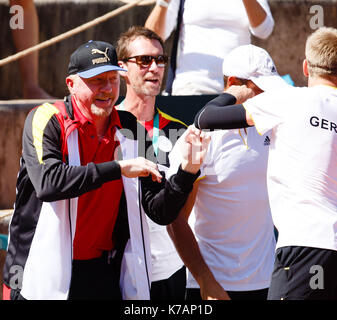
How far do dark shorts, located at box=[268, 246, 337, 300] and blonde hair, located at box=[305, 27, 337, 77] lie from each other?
776 millimetres

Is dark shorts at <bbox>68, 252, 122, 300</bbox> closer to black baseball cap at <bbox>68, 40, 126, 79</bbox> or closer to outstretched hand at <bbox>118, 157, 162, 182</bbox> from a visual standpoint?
outstretched hand at <bbox>118, 157, 162, 182</bbox>

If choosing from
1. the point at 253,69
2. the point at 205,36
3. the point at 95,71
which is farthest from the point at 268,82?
the point at 205,36

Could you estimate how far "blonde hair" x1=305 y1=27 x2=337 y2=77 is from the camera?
3275 millimetres

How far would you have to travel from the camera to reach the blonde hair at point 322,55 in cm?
328

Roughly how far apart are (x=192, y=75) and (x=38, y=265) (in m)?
2.33

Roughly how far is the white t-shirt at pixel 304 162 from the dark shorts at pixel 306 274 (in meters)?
0.04

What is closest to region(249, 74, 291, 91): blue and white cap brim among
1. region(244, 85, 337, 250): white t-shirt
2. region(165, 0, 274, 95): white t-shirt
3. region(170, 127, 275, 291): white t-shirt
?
region(170, 127, 275, 291): white t-shirt

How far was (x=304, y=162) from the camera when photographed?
10.4ft

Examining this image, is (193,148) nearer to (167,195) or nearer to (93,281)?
(167,195)

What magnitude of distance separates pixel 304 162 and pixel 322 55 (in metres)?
0.48

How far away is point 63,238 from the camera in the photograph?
3154mm

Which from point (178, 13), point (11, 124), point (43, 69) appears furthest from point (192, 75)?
point (43, 69)

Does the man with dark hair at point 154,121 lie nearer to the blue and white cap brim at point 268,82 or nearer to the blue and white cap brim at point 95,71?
the blue and white cap brim at point 95,71

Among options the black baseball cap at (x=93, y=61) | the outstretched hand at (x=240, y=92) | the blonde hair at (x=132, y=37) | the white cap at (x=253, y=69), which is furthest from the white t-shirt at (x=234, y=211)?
the blonde hair at (x=132, y=37)
